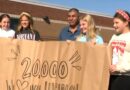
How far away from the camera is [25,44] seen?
736 cm

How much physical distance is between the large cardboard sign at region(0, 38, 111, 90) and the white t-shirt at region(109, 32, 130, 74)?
105 mm

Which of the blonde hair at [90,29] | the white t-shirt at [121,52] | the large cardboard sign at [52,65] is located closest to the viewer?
the white t-shirt at [121,52]

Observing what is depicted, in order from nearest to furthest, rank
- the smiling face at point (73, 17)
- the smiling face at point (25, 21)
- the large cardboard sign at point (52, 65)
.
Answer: the large cardboard sign at point (52, 65), the smiling face at point (25, 21), the smiling face at point (73, 17)

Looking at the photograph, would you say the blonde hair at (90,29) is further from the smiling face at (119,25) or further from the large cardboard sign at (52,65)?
the smiling face at (119,25)

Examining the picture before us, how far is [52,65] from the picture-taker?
687cm

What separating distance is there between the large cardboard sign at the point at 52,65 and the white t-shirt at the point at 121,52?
0.35 ft

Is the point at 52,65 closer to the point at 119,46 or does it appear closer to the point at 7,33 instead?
the point at 119,46

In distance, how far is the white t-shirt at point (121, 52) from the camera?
6184 millimetres

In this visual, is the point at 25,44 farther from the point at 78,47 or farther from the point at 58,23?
the point at 58,23

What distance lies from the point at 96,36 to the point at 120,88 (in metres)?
1.04

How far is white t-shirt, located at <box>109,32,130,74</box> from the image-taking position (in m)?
6.18

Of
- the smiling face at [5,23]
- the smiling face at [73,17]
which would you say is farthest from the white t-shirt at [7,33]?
the smiling face at [73,17]

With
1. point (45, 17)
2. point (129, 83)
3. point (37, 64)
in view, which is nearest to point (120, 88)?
point (129, 83)

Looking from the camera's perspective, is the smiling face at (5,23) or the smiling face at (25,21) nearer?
the smiling face at (25,21)
